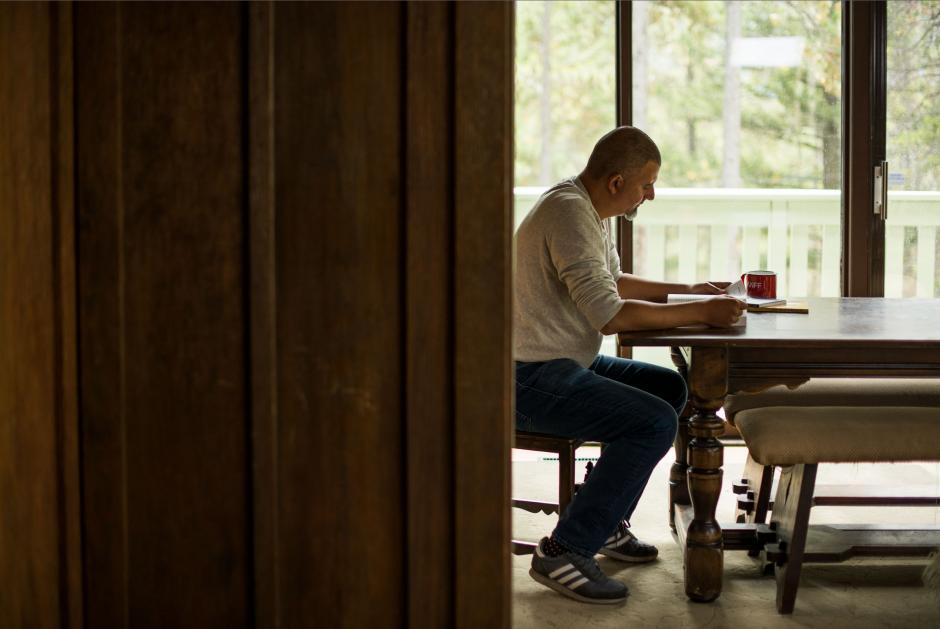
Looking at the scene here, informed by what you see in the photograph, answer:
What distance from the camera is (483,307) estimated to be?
1556 mm

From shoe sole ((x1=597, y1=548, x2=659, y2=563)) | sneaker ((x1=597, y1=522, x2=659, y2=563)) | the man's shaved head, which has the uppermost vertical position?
the man's shaved head

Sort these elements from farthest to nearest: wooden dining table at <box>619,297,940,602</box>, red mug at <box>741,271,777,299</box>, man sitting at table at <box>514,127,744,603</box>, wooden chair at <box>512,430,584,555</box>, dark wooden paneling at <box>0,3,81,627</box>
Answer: red mug at <box>741,271,777,299</box>, wooden chair at <box>512,430,584,555</box>, man sitting at table at <box>514,127,744,603</box>, wooden dining table at <box>619,297,940,602</box>, dark wooden paneling at <box>0,3,81,627</box>

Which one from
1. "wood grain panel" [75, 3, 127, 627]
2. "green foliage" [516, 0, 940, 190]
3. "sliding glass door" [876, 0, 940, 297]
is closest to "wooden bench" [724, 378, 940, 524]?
"sliding glass door" [876, 0, 940, 297]

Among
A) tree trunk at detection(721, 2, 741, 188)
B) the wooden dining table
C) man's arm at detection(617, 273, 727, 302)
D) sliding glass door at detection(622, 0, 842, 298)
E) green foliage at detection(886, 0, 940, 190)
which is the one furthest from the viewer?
tree trunk at detection(721, 2, 741, 188)

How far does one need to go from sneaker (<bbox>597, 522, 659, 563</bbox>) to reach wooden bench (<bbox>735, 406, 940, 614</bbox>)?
390 mm

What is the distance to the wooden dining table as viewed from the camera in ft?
8.10

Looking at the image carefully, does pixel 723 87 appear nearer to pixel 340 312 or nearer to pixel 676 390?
pixel 676 390

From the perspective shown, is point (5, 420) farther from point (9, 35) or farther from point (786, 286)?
point (786, 286)

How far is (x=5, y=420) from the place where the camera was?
1545 millimetres

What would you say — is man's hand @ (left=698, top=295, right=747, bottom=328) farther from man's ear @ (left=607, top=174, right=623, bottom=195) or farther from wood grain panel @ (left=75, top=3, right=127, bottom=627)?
wood grain panel @ (left=75, top=3, right=127, bottom=627)

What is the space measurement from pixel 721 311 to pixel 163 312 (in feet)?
4.86

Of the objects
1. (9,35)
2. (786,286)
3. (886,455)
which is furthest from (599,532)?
(786,286)

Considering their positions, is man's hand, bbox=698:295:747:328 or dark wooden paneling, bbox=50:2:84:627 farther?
man's hand, bbox=698:295:747:328

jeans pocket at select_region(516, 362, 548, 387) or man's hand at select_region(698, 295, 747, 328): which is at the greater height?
man's hand at select_region(698, 295, 747, 328)
